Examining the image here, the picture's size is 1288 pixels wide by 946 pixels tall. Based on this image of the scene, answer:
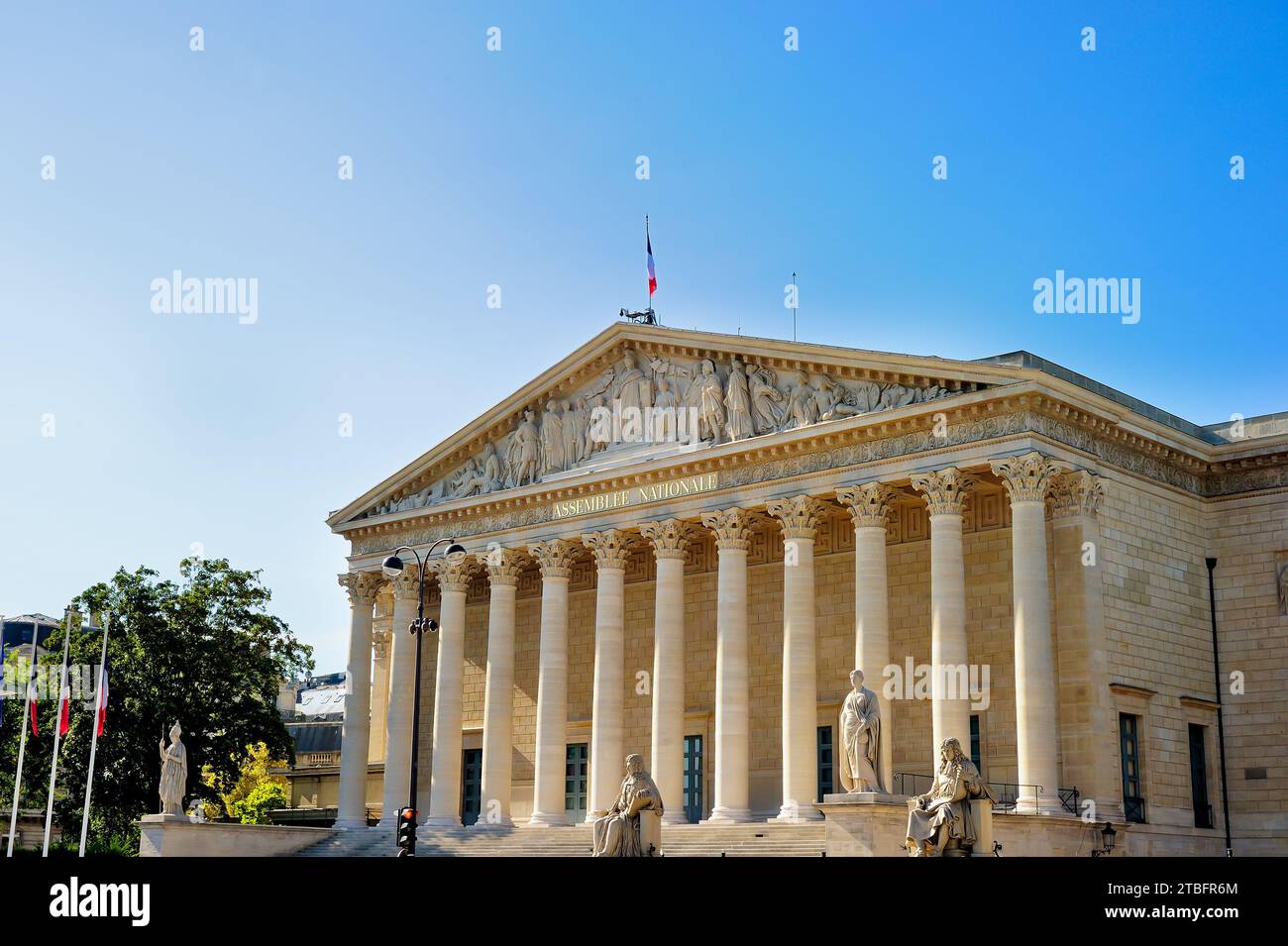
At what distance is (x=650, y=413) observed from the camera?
42.2 meters

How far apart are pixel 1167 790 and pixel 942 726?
6.67 meters

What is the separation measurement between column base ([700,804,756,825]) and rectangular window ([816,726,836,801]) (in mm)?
3503

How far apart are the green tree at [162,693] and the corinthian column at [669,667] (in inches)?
724

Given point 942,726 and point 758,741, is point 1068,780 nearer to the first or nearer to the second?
point 942,726

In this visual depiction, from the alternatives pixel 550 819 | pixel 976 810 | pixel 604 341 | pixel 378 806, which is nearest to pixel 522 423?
pixel 604 341

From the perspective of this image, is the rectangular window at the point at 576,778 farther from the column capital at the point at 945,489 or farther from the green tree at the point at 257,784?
the green tree at the point at 257,784

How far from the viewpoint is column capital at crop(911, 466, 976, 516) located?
34938mm

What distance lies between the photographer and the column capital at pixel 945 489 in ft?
115

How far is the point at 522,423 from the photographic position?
45625 mm

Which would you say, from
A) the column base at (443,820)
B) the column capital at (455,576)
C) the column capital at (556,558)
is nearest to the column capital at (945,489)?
the column capital at (556,558)

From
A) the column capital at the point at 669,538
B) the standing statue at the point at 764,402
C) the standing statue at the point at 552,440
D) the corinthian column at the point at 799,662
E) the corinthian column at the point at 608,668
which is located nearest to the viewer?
the corinthian column at the point at 799,662

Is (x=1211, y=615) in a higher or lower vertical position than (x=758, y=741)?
higher

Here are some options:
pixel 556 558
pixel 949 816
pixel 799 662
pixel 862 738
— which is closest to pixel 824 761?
pixel 799 662

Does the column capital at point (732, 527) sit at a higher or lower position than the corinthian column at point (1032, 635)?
higher
